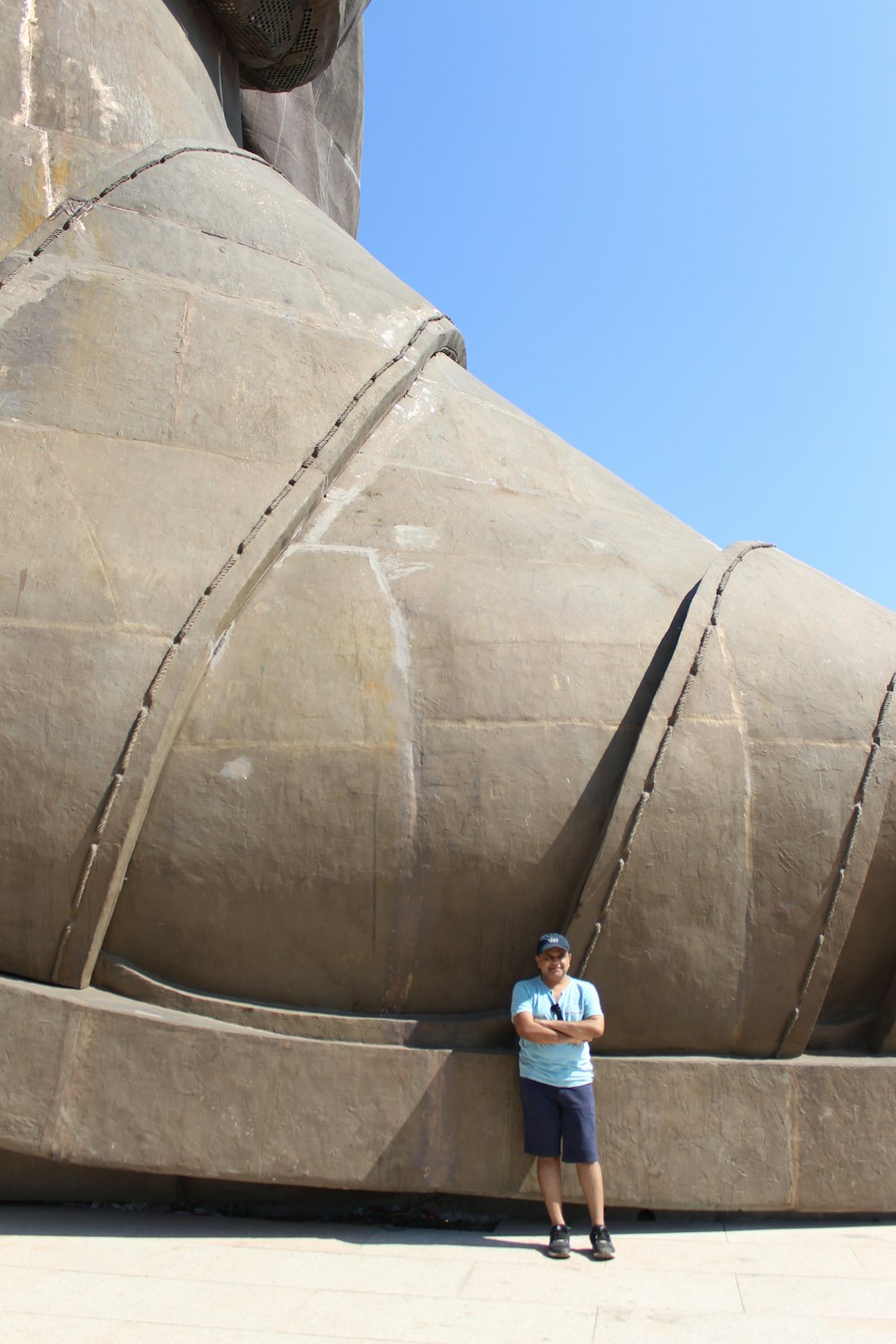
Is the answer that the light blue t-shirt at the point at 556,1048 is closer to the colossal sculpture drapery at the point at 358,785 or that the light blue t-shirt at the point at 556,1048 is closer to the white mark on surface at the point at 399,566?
the colossal sculpture drapery at the point at 358,785

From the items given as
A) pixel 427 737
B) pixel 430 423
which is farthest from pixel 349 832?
pixel 430 423

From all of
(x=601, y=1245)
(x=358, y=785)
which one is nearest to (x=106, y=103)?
(x=358, y=785)

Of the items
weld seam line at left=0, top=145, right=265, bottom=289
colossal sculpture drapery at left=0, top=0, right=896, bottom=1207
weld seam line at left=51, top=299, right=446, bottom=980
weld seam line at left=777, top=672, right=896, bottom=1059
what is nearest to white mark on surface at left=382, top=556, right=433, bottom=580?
colossal sculpture drapery at left=0, top=0, right=896, bottom=1207

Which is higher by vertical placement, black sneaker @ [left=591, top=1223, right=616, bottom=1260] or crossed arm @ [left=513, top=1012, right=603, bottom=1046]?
crossed arm @ [left=513, top=1012, right=603, bottom=1046]

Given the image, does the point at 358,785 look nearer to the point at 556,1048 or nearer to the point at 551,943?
the point at 551,943

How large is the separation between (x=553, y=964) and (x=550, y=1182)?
72 centimetres

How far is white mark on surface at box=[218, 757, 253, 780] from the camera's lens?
4.23 metres

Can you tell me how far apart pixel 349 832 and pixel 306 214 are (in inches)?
136

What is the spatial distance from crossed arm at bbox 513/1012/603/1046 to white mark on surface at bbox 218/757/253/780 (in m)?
1.26

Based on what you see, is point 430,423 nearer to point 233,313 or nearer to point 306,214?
point 233,313

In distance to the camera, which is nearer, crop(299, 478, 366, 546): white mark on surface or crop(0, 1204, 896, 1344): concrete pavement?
crop(0, 1204, 896, 1344): concrete pavement

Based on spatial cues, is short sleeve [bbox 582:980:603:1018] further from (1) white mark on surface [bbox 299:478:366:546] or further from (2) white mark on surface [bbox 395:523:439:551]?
(1) white mark on surface [bbox 299:478:366:546]

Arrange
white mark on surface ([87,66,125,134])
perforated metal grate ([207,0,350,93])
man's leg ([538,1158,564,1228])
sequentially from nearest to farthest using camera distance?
man's leg ([538,1158,564,1228]) < white mark on surface ([87,66,125,134]) < perforated metal grate ([207,0,350,93])

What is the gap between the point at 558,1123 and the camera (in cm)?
408
